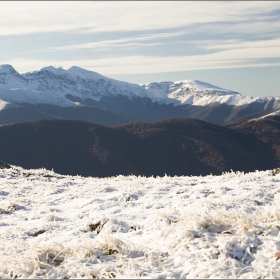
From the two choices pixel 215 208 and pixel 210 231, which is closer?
pixel 210 231

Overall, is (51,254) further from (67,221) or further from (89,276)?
(67,221)

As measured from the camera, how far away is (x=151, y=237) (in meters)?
8.77

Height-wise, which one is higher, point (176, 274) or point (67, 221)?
point (176, 274)

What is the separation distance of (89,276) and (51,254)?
1.39 m

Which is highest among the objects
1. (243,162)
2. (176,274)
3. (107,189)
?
(176,274)

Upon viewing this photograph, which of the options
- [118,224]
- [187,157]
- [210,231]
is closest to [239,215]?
[210,231]

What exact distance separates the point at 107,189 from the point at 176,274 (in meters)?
9.29

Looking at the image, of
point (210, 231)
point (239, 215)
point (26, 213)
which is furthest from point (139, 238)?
point (26, 213)

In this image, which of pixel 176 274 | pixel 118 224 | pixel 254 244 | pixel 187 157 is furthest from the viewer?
pixel 187 157

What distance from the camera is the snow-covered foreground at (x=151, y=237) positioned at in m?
6.81

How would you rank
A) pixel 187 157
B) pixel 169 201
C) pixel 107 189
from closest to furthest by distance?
pixel 169 201
pixel 107 189
pixel 187 157

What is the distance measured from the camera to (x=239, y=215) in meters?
8.59

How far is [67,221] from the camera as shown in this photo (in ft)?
37.5

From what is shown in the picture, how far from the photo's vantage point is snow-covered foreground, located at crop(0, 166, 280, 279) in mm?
6812
